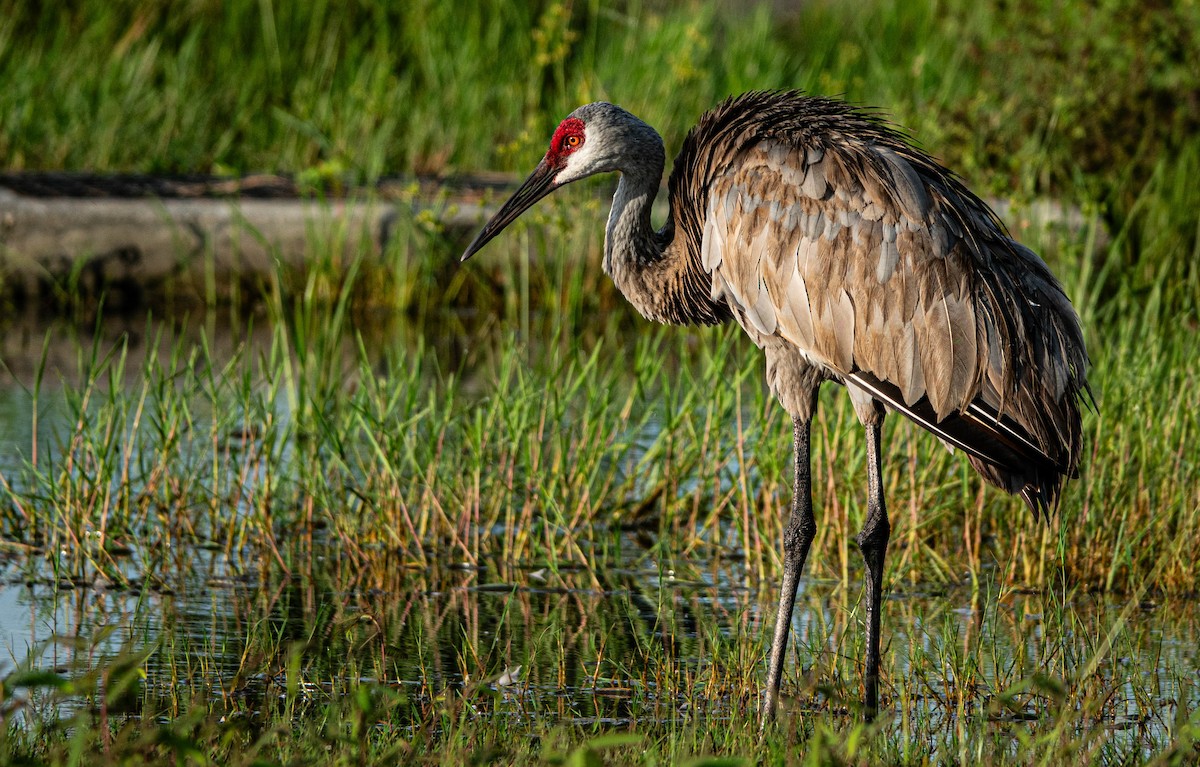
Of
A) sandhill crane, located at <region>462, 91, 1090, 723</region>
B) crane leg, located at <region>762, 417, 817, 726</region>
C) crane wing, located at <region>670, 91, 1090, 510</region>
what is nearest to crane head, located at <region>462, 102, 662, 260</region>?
sandhill crane, located at <region>462, 91, 1090, 723</region>

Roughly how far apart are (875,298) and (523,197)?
145 centimetres

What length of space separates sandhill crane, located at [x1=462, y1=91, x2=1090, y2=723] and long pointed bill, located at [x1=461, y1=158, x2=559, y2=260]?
0.62 m

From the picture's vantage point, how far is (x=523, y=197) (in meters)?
5.83

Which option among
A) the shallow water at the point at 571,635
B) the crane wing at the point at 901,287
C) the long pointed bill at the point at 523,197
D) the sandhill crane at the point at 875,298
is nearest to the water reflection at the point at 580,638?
the shallow water at the point at 571,635

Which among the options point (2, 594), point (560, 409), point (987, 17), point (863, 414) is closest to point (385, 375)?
point (560, 409)

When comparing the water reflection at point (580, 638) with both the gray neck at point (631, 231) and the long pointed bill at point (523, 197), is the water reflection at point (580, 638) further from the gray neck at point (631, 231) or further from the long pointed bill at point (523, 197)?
the long pointed bill at point (523, 197)

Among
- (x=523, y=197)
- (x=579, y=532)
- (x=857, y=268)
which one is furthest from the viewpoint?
(x=579, y=532)

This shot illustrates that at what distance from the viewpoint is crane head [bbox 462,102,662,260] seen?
18.4ft

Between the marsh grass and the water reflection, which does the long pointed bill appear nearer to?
the marsh grass

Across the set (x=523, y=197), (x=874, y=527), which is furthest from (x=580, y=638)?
(x=523, y=197)

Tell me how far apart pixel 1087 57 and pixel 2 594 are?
674cm

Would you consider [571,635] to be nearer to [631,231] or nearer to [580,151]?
[631,231]

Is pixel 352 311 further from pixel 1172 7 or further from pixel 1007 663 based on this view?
pixel 1007 663

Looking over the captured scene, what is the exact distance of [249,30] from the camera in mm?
13055
